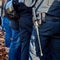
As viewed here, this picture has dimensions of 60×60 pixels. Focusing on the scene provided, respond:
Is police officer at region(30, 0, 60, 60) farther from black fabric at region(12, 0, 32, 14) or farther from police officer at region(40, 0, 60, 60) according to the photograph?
black fabric at region(12, 0, 32, 14)

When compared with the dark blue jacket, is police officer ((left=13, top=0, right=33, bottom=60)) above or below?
below

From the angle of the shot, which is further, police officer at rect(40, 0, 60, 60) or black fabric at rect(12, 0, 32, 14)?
black fabric at rect(12, 0, 32, 14)

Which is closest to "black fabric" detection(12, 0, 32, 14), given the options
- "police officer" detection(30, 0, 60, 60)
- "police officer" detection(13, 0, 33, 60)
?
"police officer" detection(13, 0, 33, 60)

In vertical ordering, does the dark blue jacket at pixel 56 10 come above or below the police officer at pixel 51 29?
above

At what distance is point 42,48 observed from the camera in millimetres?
3496

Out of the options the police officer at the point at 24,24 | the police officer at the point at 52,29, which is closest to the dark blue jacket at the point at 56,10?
the police officer at the point at 52,29

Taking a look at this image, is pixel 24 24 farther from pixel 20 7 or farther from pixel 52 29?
pixel 52 29

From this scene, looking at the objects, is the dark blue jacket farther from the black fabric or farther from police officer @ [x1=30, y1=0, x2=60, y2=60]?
the black fabric

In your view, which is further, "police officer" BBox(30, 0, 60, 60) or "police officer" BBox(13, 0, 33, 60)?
"police officer" BBox(13, 0, 33, 60)

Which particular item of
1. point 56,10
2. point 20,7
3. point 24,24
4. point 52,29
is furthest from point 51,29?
point 20,7

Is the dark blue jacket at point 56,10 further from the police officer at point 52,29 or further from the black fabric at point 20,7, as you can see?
the black fabric at point 20,7

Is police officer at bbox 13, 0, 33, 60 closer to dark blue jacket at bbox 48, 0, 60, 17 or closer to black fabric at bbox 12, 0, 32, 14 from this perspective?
black fabric at bbox 12, 0, 32, 14

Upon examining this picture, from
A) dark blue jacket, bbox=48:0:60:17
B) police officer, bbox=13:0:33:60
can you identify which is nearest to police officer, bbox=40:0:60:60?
dark blue jacket, bbox=48:0:60:17

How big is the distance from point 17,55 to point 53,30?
115cm
